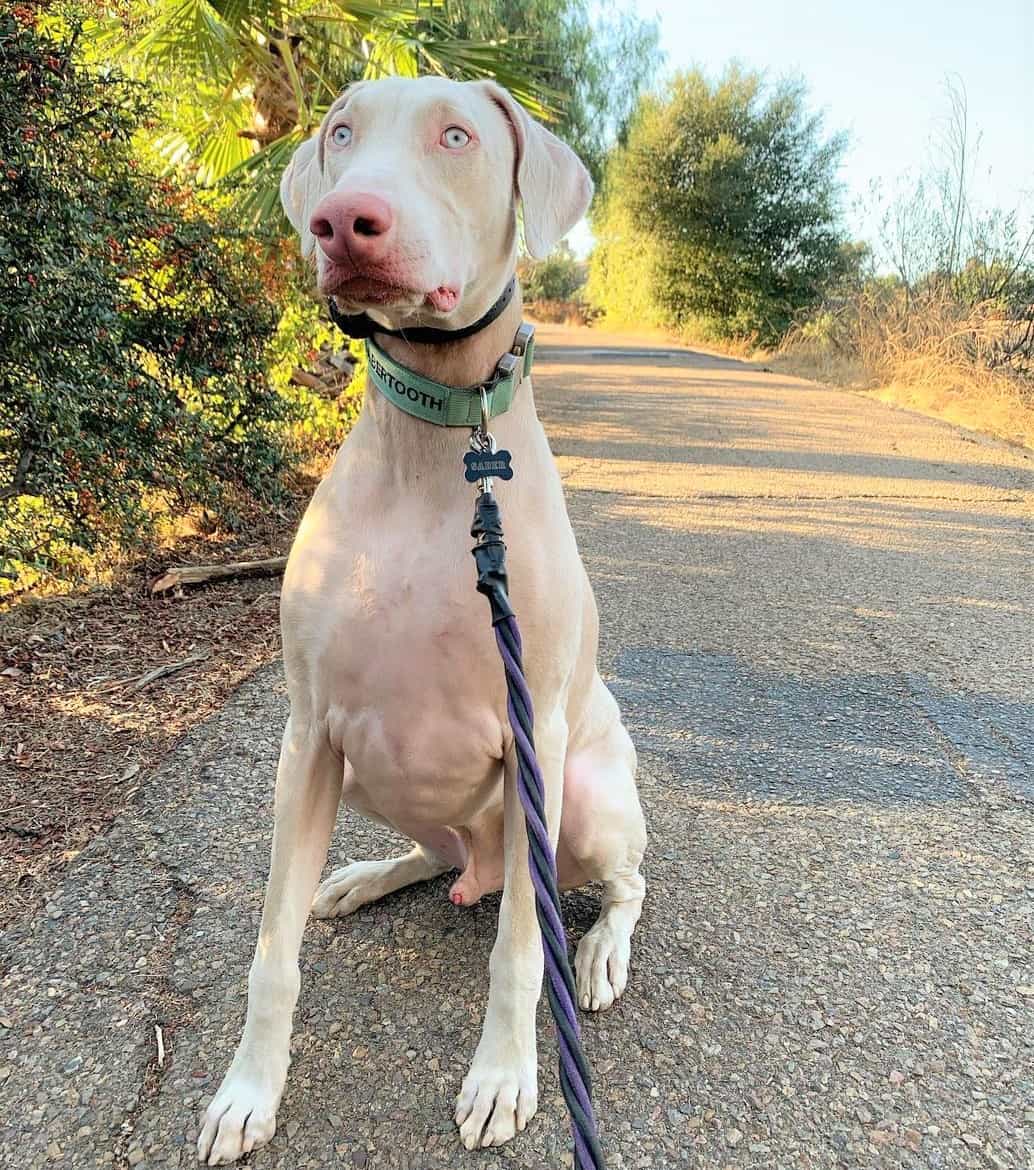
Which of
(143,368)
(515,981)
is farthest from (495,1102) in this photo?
(143,368)

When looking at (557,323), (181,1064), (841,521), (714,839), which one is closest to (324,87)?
(841,521)

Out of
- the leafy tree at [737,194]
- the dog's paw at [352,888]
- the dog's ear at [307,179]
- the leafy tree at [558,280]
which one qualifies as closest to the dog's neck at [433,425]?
the dog's ear at [307,179]

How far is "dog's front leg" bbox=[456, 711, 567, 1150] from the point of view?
167cm

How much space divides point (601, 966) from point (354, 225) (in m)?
1.61

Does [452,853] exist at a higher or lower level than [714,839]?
higher

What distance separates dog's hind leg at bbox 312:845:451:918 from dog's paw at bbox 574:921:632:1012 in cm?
40

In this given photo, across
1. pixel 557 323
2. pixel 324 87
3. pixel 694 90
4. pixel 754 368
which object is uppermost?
pixel 694 90

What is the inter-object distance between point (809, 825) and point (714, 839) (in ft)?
1.05

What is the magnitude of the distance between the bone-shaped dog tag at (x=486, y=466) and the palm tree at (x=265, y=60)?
4.45m

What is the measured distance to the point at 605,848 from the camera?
79.1 inches

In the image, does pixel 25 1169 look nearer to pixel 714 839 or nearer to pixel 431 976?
pixel 431 976

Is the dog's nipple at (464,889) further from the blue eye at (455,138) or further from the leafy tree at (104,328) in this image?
the leafy tree at (104,328)

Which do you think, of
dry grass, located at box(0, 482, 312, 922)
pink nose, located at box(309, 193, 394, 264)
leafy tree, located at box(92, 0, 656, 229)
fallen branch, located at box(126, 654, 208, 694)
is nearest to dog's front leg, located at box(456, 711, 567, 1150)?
pink nose, located at box(309, 193, 394, 264)

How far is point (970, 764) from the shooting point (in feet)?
10.1
